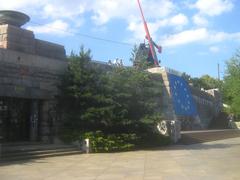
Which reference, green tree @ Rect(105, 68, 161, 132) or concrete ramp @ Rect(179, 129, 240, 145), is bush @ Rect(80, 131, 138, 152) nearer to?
green tree @ Rect(105, 68, 161, 132)

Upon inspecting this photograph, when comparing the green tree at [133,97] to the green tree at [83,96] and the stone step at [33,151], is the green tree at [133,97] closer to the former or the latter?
the green tree at [83,96]

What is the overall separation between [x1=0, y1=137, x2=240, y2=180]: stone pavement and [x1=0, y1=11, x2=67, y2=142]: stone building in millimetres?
4221

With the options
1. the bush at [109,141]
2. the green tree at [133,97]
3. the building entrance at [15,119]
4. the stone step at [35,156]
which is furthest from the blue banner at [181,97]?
the stone step at [35,156]

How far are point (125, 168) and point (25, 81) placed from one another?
321 inches

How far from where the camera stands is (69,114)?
2053cm

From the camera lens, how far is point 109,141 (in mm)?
19734

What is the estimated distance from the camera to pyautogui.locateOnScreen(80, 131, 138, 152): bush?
63.8 feet

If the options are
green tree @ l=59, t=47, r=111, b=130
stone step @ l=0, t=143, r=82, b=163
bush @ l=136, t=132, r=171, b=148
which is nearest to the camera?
stone step @ l=0, t=143, r=82, b=163

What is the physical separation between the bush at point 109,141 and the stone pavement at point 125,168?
2.09 metres

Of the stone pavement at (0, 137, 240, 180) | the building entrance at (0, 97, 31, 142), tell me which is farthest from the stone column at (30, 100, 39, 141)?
the stone pavement at (0, 137, 240, 180)

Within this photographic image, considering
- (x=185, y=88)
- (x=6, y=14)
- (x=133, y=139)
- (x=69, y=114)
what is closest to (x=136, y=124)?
(x=133, y=139)

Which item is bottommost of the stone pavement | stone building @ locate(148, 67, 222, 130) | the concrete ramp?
the stone pavement

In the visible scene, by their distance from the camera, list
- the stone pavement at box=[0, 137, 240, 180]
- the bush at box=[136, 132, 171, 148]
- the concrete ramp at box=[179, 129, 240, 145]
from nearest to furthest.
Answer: the stone pavement at box=[0, 137, 240, 180] → the bush at box=[136, 132, 171, 148] → the concrete ramp at box=[179, 129, 240, 145]

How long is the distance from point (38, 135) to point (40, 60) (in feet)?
11.8
